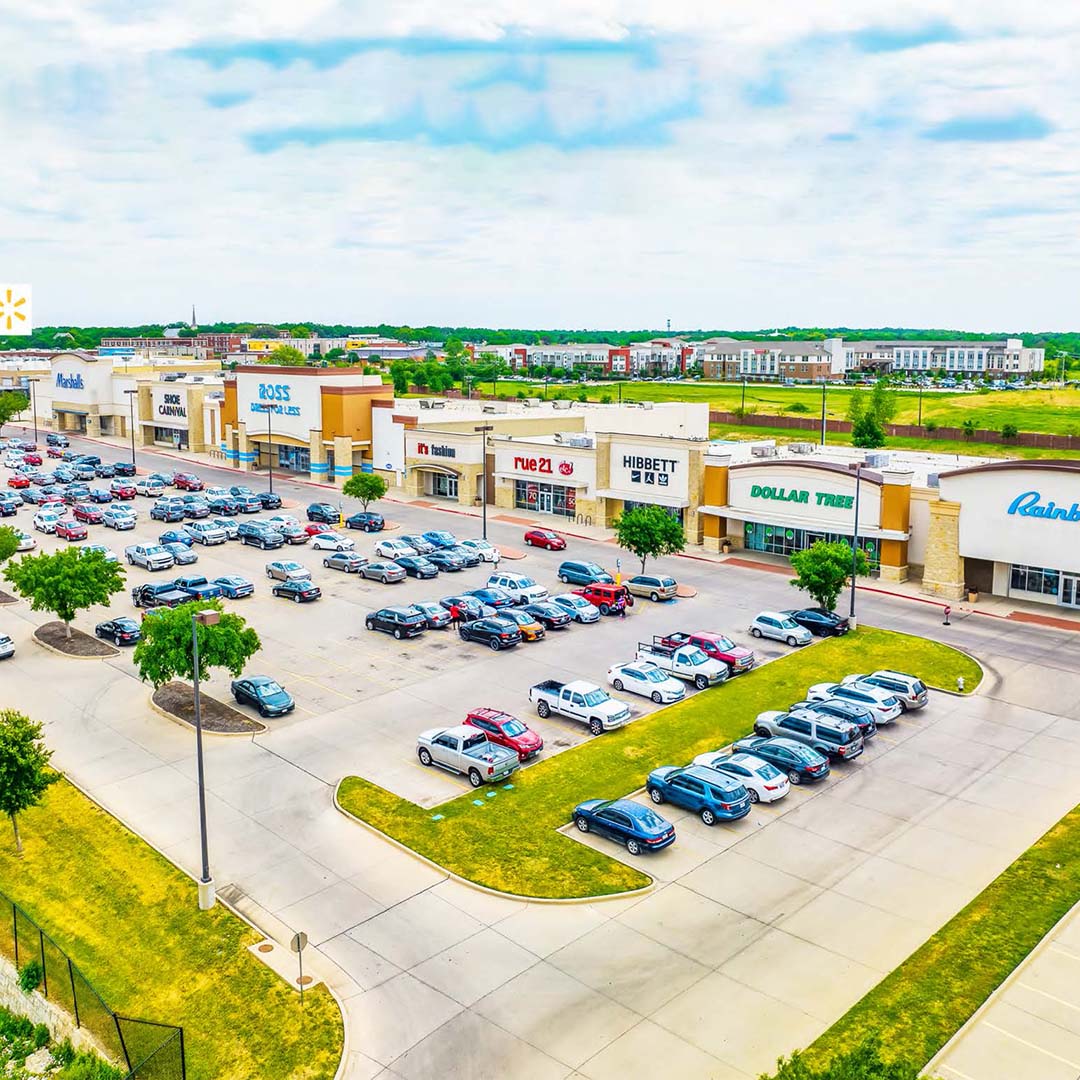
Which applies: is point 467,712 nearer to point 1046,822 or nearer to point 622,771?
point 622,771

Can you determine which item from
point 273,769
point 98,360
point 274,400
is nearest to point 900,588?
point 273,769

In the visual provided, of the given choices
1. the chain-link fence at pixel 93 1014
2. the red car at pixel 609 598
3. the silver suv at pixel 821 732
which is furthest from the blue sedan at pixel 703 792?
the red car at pixel 609 598

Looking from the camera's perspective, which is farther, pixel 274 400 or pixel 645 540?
pixel 274 400

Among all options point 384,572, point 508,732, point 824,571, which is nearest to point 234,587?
point 384,572

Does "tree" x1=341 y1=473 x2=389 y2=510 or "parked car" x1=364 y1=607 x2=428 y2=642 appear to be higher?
"tree" x1=341 y1=473 x2=389 y2=510

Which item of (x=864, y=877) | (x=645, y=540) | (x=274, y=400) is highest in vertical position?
(x=274, y=400)

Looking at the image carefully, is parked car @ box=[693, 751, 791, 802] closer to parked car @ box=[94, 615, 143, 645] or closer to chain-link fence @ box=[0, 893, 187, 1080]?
chain-link fence @ box=[0, 893, 187, 1080]

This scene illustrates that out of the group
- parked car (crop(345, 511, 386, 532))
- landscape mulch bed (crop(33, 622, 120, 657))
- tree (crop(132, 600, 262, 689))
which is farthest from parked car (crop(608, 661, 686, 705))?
parked car (crop(345, 511, 386, 532))

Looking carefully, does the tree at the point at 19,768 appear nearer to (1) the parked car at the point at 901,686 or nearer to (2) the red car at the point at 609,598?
(1) the parked car at the point at 901,686
